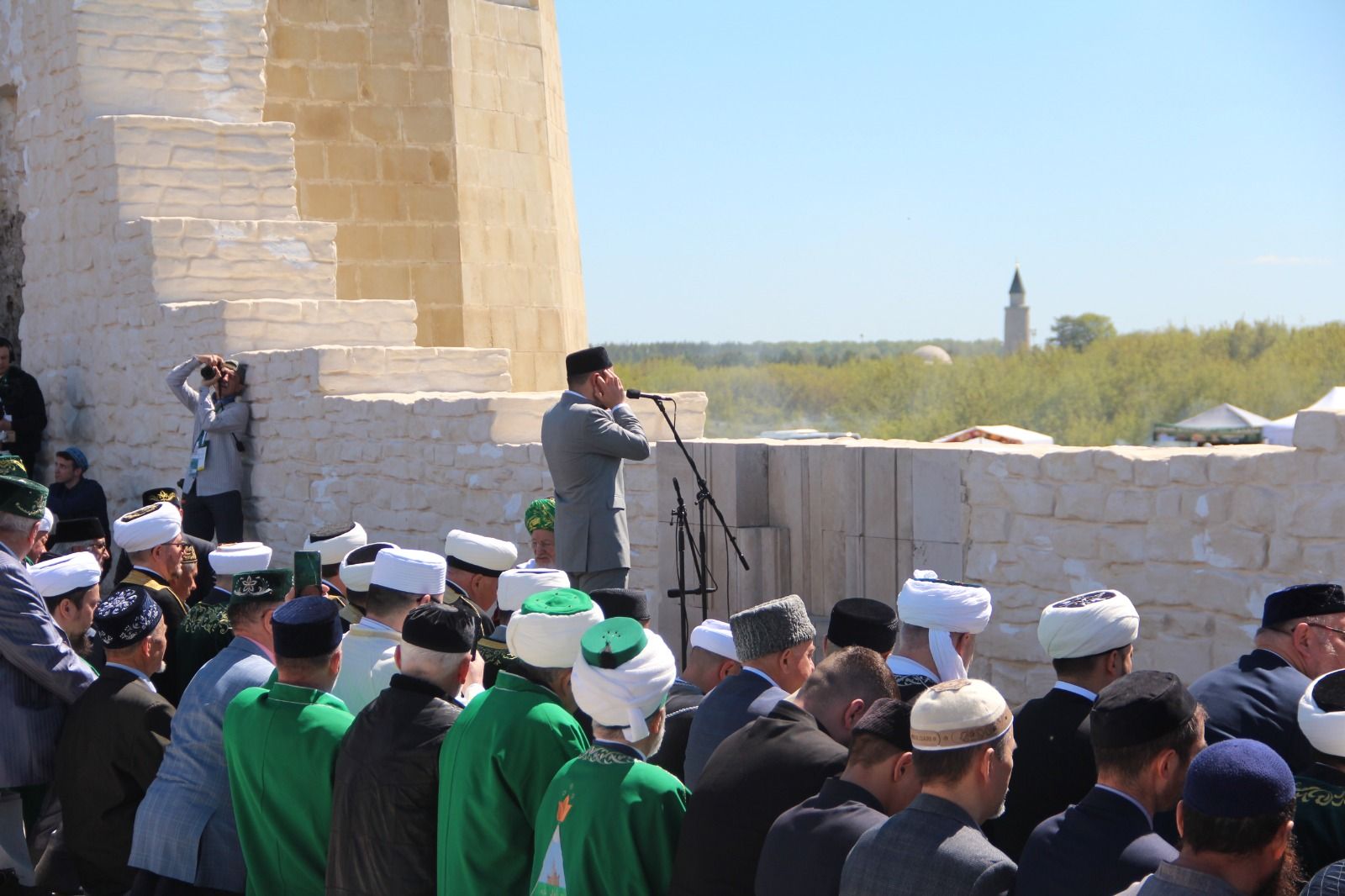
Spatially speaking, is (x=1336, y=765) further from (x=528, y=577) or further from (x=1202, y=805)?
(x=528, y=577)

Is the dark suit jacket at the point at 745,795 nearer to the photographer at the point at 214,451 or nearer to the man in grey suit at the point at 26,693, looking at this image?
the man in grey suit at the point at 26,693

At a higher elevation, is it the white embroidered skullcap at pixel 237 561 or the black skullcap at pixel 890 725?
the black skullcap at pixel 890 725

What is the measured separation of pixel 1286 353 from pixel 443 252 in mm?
50070

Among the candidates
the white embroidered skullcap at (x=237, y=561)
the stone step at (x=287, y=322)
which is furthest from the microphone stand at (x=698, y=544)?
the stone step at (x=287, y=322)

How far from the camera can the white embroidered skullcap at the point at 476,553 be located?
572 cm

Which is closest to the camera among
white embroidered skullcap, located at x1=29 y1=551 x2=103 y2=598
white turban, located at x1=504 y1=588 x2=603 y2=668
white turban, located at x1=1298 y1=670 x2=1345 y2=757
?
white turban, located at x1=1298 y1=670 x2=1345 y2=757

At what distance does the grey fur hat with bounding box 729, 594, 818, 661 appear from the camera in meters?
3.88

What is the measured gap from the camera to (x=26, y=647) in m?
4.74

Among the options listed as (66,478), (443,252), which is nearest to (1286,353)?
(443,252)

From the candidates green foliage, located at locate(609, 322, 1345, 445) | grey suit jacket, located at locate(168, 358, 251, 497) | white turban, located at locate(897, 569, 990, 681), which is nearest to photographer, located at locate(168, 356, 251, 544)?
grey suit jacket, located at locate(168, 358, 251, 497)

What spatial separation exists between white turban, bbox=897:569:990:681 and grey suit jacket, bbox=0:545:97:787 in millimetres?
2598

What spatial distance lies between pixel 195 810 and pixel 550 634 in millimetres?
1257

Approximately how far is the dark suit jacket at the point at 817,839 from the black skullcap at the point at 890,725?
12 centimetres

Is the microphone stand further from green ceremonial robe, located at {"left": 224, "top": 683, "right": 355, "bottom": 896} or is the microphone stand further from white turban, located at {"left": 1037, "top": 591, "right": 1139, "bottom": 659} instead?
green ceremonial robe, located at {"left": 224, "top": 683, "right": 355, "bottom": 896}
